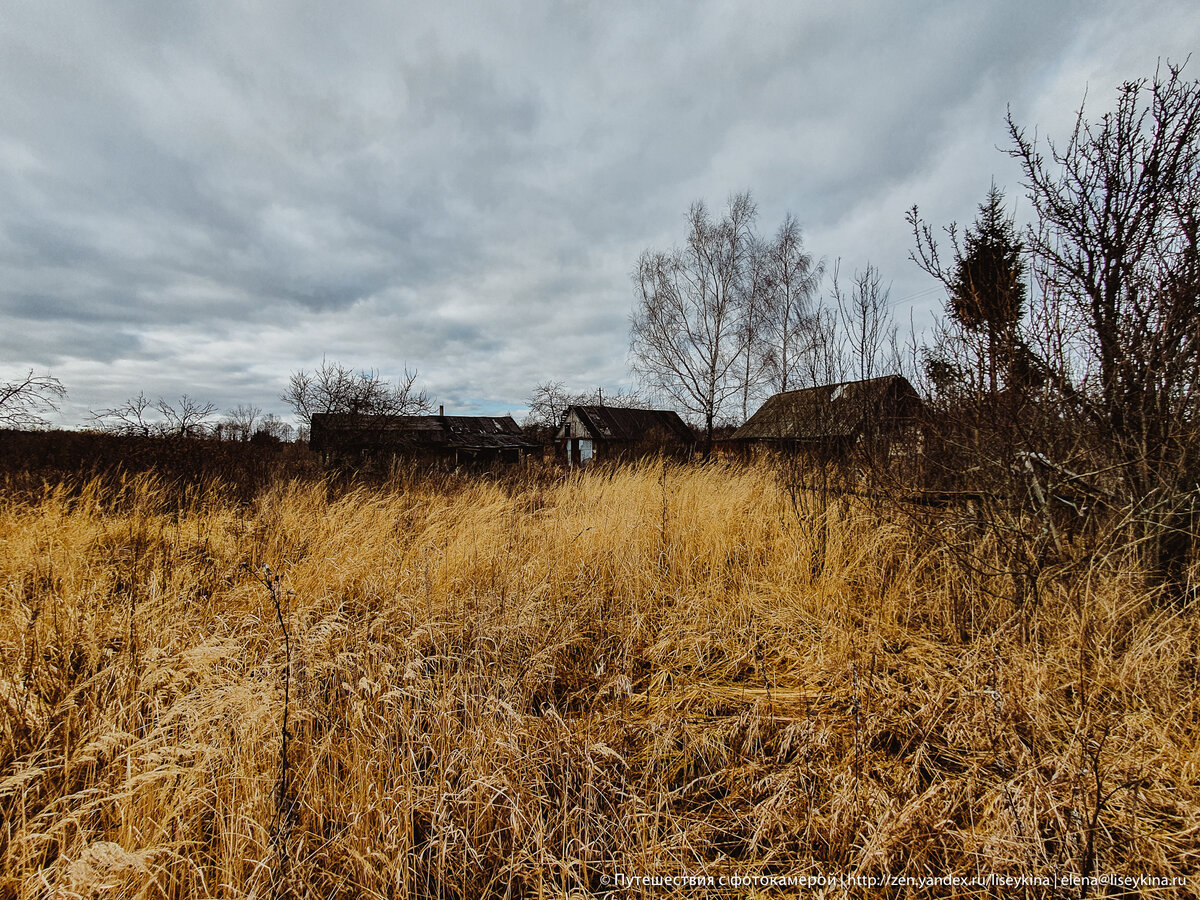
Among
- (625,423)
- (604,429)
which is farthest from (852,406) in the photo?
(625,423)

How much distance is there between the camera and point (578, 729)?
6.50ft

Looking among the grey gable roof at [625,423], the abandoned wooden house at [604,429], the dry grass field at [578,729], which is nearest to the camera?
the dry grass field at [578,729]

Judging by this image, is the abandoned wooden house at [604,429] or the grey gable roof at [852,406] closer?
the grey gable roof at [852,406]

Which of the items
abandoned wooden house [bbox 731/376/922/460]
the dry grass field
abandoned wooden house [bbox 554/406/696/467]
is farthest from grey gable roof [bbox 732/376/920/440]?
abandoned wooden house [bbox 554/406/696/467]

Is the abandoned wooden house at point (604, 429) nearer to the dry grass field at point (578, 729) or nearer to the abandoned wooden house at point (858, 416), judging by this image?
the abandoned wooden house at point (858, 416)

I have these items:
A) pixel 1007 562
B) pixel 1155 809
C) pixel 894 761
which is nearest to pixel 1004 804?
pixel 894 761

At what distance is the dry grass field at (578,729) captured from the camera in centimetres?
136

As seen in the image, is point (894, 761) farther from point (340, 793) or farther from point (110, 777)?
point (110, 777)

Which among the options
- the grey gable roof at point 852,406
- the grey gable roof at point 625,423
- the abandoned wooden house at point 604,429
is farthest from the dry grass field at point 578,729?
the grey gable roof at point 625,423

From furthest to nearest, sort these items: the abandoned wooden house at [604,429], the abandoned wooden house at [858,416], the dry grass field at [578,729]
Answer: the abandoned wooden house at [604,429]
the abandoned wooden house at [858,416]
the dry grass field at [578,729]

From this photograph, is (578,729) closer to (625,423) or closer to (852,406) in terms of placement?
(852,406)

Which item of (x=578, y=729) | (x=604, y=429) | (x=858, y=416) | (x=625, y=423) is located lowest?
(x=578, y=729)

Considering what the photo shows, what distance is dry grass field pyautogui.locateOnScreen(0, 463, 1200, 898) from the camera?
4.47 ft

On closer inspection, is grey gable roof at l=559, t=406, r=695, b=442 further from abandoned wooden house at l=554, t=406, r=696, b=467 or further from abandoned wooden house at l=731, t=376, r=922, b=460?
abandoned wooden house at l=731, t=376, r=922, b=460
